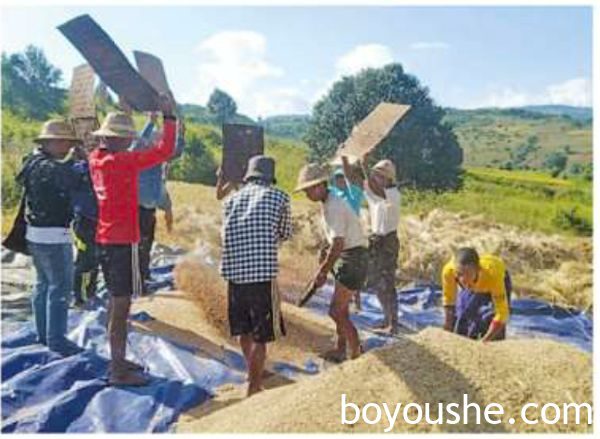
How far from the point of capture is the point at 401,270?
8.29 metres

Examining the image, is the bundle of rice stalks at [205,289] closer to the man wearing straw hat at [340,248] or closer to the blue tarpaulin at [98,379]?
the blue tarpaulin at [98,379]

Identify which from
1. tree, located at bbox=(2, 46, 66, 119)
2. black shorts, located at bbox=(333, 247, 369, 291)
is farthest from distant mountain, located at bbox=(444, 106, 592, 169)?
black shorts, located at bbox=(333, 247, 369, 291)

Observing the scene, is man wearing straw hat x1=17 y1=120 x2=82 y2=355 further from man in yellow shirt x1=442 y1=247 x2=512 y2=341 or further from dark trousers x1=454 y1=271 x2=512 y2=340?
dark trousers x1=454 y1=271 x2=512 y2=340

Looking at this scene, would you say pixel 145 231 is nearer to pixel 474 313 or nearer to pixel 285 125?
pixel 474 313

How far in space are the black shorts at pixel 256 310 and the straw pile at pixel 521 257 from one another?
3790mm

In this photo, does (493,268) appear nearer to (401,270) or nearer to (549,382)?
(549,382)

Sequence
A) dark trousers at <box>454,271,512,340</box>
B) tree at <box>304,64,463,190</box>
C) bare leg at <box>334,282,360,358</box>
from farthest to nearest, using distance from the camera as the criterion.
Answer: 1. tree at <box>304,64,463,190</box>
2. dark trousers at <box>454,271,512,340</box>
3. bare leg at <box>334,282,360,358</box>

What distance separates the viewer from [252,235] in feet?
13.8

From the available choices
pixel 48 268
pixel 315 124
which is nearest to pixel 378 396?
pixel 48 268

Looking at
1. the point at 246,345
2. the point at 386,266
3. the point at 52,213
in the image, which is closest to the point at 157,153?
the point at 52,213

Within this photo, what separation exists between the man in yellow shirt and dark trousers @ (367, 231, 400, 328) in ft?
2.27

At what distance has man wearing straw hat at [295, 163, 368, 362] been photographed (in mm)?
4652

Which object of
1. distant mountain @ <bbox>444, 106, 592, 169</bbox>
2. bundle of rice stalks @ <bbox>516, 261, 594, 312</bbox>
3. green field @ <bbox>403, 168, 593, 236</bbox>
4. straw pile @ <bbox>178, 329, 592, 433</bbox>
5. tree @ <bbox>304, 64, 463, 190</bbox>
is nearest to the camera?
straw pile @ <bbox>178, 329, 592, 433</bbox>

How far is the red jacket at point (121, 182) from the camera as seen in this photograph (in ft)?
14.3
